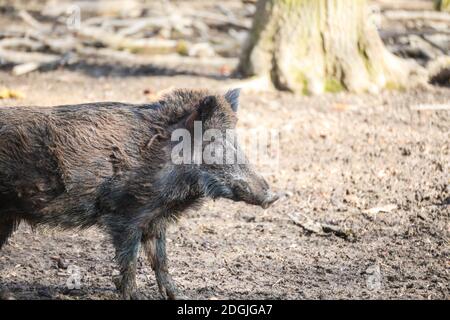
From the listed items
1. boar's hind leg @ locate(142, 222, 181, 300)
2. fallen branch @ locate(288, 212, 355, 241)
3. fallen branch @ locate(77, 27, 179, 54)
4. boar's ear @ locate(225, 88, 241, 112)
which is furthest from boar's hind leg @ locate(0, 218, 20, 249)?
fallen branch @ locate(77, 27, 179, 54)

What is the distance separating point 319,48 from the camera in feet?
36.5

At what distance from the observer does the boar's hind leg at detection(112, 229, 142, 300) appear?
5.54 meters

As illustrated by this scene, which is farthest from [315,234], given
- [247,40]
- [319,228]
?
[247,40]

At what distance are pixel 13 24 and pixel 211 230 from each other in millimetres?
10196

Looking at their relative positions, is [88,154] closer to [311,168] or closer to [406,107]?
[311,168]

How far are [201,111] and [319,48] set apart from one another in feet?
19.2

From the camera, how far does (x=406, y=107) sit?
1062 cm

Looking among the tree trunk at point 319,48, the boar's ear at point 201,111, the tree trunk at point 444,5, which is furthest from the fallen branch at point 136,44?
the boar's ear at point 201,111

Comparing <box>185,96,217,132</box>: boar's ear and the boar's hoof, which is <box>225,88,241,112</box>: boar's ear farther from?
the boar's hoof

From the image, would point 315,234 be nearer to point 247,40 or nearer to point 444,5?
point 247,40
